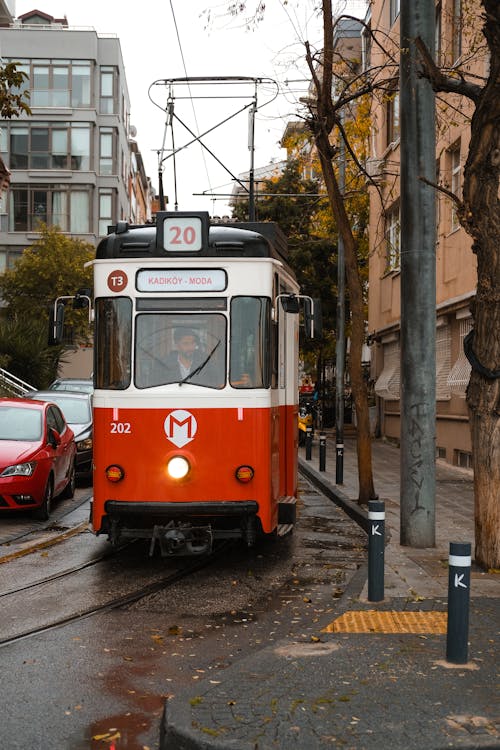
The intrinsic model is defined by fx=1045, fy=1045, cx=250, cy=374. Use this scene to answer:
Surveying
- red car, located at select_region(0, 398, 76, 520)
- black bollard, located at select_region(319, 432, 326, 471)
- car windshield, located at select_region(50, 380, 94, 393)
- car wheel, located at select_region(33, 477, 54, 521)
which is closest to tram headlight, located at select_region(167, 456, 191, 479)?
red car, located at select_region(0, 398, 76, 520)

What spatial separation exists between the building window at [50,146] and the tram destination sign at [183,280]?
50.0 meters

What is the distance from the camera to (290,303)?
1028 centimetres

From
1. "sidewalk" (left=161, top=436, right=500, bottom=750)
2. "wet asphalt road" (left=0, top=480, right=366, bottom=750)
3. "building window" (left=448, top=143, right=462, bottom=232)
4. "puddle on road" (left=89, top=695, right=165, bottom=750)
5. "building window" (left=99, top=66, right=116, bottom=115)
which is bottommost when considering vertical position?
"puddle on road" (left=89, top=695, right=165, bottom=750)

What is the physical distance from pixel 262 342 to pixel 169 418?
112cm

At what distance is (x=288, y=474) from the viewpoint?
11.5m

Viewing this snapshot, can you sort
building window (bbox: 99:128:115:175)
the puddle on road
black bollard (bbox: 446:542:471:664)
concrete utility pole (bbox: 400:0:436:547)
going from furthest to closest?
building window (bbox: 99:128:115:175)
concrete utility pole (bbox: 400:0:436:547)
black bollard (bbox: 446:542:471:664)
the puddle on road

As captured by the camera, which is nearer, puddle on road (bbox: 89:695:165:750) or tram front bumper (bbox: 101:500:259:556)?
puddle on road (bbox: 89:695:165:750)

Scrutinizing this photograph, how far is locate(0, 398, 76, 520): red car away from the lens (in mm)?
13250

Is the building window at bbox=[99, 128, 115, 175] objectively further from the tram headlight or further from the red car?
the tram headlight

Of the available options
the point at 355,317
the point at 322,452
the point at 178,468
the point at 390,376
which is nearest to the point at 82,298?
the point at 178,468

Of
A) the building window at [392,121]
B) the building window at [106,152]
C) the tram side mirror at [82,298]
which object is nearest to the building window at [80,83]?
the building window at [106,152]

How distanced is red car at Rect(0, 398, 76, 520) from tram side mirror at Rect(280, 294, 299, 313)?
4.76m

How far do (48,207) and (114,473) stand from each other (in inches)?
1977

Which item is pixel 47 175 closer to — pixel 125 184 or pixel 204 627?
pixel 125 184
